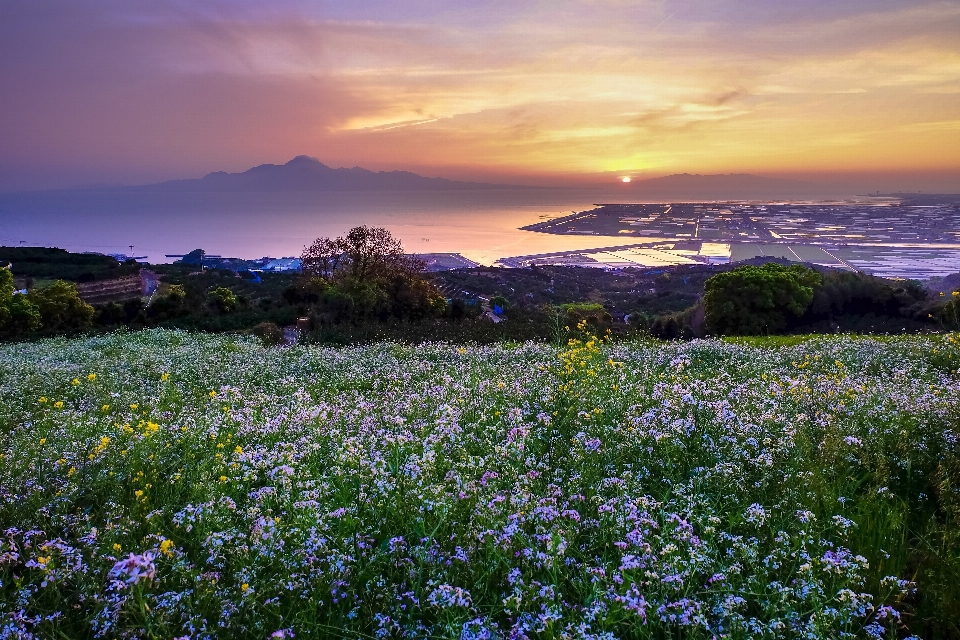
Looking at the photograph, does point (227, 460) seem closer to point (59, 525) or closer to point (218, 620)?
point (59, 525)

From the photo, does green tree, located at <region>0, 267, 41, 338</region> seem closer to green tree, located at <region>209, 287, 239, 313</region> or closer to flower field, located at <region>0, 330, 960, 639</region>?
green tree, located at <region>209, 287, 239, 313</region>

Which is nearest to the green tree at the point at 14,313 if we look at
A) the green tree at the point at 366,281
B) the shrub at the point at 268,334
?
the green tree at the point at 366,281

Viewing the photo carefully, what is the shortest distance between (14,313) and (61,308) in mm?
2454

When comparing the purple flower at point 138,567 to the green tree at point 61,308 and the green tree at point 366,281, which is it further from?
the green tree at point 61,308

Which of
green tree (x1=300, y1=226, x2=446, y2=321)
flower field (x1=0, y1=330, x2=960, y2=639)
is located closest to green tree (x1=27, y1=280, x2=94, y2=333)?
green tree (x1=300, y1=226, x2=446, y2=321)

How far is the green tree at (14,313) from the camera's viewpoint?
84.3 ft

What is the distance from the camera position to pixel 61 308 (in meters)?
28.4

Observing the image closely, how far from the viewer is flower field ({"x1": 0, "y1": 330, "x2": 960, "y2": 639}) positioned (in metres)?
2.67

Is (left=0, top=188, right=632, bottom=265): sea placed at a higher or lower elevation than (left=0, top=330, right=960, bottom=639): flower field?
higher

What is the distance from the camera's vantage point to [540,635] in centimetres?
253

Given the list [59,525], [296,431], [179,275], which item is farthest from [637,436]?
[179,275]

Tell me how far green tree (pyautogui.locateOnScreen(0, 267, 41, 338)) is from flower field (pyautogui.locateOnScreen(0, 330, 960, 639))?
24712 mm

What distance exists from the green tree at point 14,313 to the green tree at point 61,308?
2.59 feet

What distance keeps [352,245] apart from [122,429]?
2347 cm
